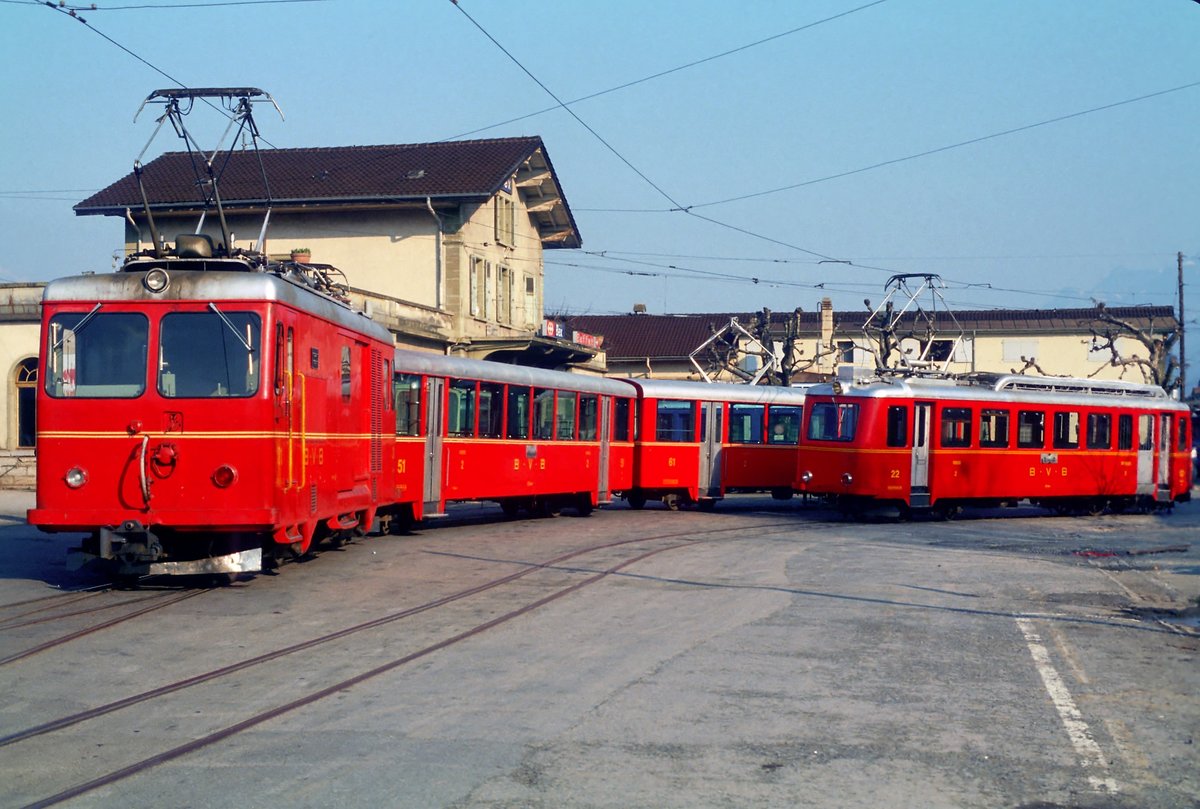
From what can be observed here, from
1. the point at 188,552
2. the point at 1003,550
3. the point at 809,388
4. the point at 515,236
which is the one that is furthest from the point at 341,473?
the point at 515,236

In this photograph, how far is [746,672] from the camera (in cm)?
933

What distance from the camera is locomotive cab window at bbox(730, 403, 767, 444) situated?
97.9 feet

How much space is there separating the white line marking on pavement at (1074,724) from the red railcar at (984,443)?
51.0ft

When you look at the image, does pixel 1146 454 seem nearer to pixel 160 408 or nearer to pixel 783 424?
pixel 783 424

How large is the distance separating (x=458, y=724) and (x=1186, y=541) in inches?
765

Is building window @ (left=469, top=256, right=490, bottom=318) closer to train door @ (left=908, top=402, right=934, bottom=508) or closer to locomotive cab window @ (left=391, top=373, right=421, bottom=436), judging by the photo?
train door @ (left=908, top=402, right=934, bottom=508)

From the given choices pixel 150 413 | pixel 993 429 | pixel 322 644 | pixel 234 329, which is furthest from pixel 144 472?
pixel 993 429

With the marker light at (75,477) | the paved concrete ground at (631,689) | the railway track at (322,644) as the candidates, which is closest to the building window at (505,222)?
the railway track at (322,644)

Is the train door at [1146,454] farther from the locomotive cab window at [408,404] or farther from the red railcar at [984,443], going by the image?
the locomotive cab window at [408,404]

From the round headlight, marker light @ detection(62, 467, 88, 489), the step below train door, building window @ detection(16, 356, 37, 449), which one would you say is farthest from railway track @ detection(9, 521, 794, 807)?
building window @ detection(16, 356, 37, 449)

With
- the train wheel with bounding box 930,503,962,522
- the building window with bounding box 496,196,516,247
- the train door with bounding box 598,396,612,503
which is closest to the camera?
the train door with bounding box 598,396,612,503

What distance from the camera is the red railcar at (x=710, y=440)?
94.4 feet

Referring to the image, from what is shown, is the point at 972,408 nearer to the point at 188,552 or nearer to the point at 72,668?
the point at 188,552

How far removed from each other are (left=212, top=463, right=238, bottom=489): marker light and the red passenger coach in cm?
721
